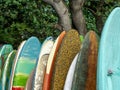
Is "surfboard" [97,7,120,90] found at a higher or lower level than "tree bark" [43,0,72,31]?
lower

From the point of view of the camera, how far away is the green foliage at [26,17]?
4582 mm

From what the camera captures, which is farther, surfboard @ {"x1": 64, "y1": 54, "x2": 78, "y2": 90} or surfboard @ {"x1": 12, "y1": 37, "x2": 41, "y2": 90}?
surfboard @ {"x1": 12, "y1": 37, "x2": 41, "y2": 90}

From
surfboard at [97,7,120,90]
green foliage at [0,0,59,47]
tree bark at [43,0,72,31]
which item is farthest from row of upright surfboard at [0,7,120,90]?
green foliage at [0,0,59,47]

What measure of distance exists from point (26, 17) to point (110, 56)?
436 centimetres

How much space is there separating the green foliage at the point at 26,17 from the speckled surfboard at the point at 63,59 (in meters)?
3.42

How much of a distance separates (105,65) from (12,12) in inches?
176

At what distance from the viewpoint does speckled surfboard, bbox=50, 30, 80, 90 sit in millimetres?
922

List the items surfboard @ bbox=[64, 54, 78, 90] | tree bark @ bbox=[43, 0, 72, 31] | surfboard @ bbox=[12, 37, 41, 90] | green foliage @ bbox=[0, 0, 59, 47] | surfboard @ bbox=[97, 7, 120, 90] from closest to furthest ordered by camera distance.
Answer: surfboard @ bbox=[97, 7, 120, 90]
surfboard @ bbox=[64, 54, 78, 90]
surfboard @ bbox=[12, 37, 41, 90]
tree bark @ bbox=[43, 0, 72, 31]
green foliage @ bbox=[0, 0, 59, 47]

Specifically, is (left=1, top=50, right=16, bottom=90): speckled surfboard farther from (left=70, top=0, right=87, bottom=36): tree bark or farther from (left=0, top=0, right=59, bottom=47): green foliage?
(left=0, top=0, right=59, bottom=47): green foliage

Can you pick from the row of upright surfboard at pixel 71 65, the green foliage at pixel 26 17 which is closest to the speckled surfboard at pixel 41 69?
the row of upright surfboard at pixel 71 65

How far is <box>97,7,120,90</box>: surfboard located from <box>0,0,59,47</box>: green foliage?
3.59 metres

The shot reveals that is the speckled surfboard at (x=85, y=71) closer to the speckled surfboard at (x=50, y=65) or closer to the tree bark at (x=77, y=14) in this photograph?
the speckled surfboard at (x=50, y=65)

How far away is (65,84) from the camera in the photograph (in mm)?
903

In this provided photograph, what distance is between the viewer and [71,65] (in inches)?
36.5
